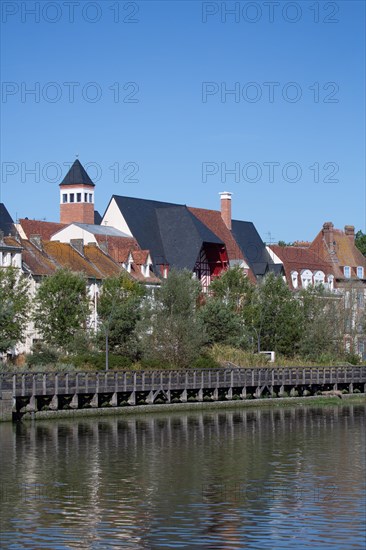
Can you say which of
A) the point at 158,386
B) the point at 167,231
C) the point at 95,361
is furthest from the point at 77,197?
the point at 158,386

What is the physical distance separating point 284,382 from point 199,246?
1201 inches

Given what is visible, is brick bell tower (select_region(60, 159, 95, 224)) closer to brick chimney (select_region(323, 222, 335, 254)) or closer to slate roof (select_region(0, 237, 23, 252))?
brick chimney (select_region(323, 222, 335, 254))

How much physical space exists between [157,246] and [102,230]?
624 centimetres

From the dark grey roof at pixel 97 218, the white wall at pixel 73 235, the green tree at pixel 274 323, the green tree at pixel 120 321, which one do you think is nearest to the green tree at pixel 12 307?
the green tree at pixel 120 321

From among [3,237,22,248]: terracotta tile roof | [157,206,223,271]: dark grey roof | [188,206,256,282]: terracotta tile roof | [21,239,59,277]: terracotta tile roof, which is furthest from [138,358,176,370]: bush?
[188,206,256,282]: terracotta tile roof

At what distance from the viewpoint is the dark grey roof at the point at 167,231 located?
365 feet

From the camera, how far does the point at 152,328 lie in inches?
3270

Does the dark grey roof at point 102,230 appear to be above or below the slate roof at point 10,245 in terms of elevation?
above

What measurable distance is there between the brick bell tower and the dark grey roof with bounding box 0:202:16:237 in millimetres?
19329

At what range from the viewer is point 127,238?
4291 inches

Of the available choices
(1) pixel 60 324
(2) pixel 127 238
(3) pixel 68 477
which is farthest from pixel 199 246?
(3) pixel 68 477

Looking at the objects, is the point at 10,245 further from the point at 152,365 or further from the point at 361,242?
the point at 361,242

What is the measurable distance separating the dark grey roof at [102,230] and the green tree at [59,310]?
22144 millimetres

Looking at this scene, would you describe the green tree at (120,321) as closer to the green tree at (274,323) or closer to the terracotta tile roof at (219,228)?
the green tree at (274,323)
